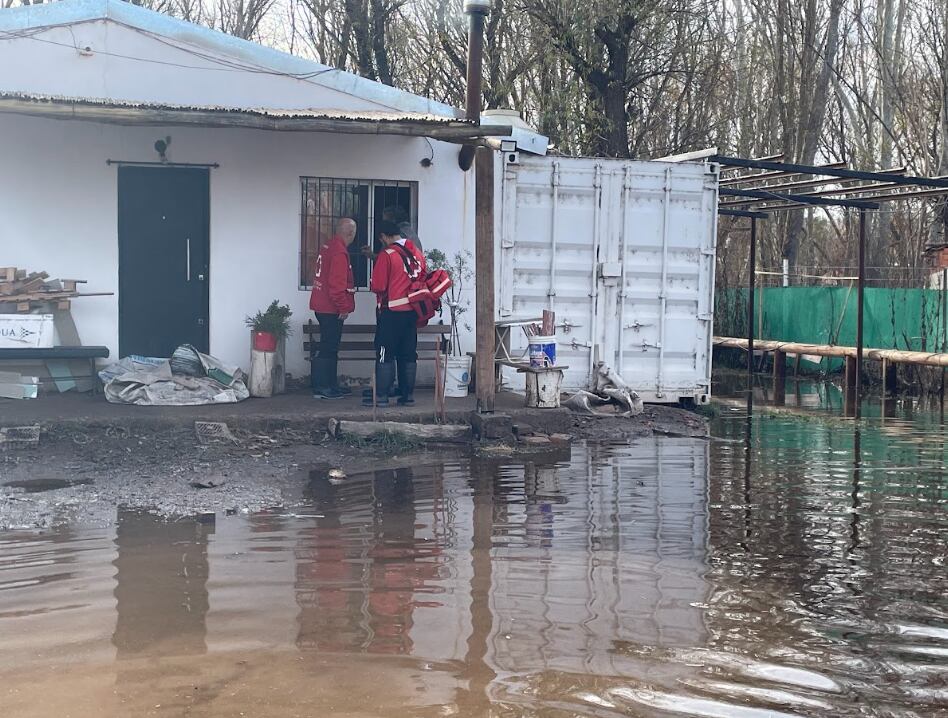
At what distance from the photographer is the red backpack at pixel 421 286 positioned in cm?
1155

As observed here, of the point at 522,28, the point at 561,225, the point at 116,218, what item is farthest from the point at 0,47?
the point at 522,28

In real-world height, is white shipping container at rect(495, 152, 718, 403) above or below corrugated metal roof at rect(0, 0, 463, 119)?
below

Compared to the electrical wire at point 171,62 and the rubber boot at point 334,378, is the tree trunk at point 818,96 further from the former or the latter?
the rubber boot at point 334,378

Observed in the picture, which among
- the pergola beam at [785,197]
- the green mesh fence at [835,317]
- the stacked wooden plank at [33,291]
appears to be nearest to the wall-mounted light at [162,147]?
the stacked wooden plank at [33,291]

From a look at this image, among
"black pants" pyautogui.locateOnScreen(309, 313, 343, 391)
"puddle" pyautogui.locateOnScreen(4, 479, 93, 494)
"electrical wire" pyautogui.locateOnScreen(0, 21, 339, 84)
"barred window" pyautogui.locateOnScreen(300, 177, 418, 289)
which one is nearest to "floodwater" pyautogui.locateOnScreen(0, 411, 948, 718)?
"puddle" pyautogui.locateOnScreen(4, 479, 93, 494)

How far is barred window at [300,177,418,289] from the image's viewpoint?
13.1 m

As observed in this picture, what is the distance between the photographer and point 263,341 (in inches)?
480

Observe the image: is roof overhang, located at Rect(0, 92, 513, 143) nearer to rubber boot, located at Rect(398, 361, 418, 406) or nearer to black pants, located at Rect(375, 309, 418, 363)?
black pants, located at Rect(375, 309, 418, 363)

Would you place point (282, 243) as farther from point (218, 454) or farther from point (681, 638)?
point (681, 638)

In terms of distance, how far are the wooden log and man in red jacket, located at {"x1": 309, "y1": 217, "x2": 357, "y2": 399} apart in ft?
4.23

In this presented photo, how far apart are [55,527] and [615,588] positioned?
375 cm

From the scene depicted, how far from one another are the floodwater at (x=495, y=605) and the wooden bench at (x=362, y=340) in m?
3.60

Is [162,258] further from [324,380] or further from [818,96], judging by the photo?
[818,96]

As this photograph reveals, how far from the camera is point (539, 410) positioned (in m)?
11.7
